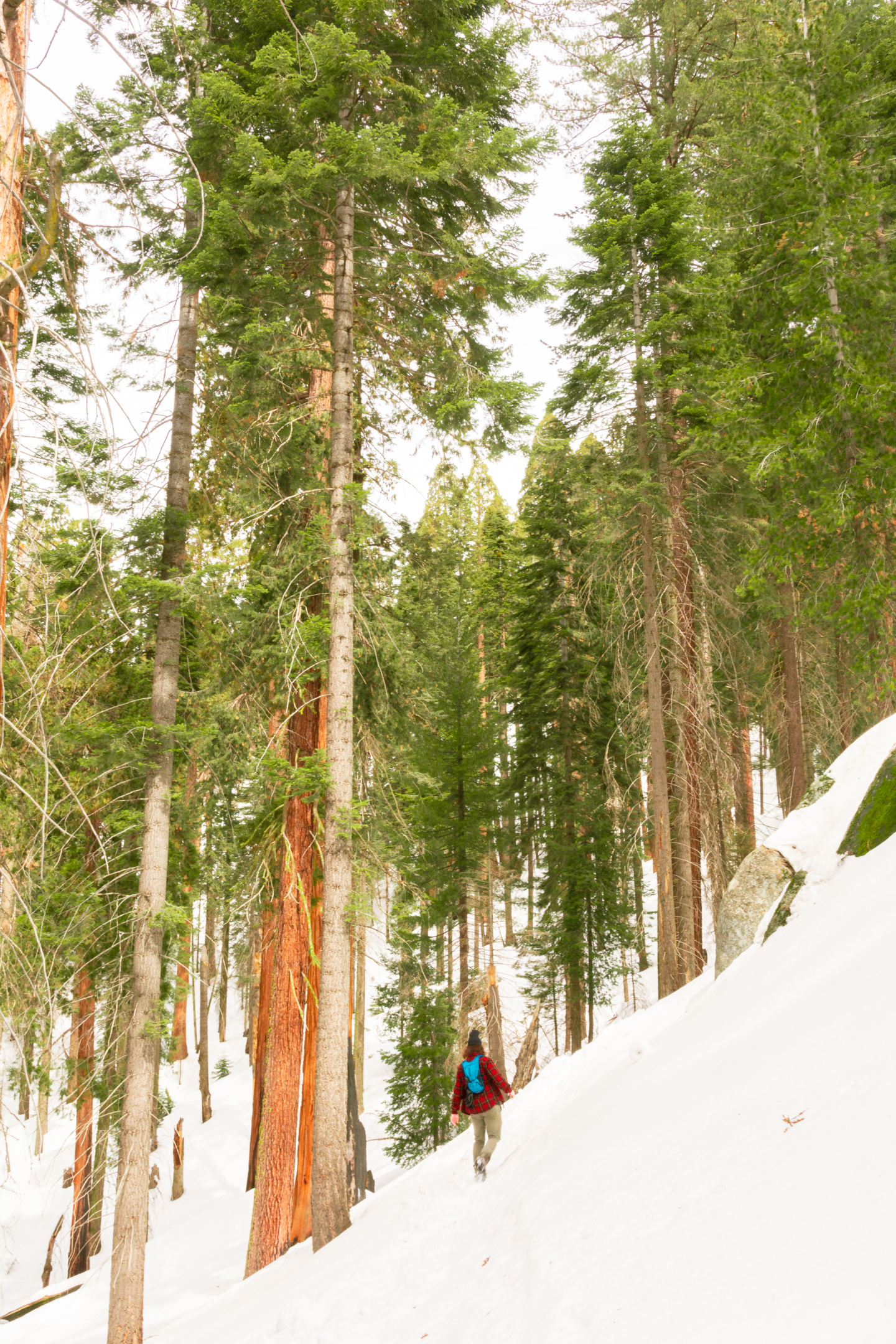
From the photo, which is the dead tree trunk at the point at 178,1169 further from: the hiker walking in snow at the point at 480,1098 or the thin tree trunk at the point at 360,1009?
the hiker walking in snow at the point at 480,1098

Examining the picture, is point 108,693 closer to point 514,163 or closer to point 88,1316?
point 514,163

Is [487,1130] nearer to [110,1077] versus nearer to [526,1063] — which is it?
[110,1077]

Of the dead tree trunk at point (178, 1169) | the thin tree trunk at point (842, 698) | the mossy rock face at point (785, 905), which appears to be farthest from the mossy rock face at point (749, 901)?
the dead tree trunk at point (178, 1169)

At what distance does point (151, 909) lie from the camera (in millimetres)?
9250

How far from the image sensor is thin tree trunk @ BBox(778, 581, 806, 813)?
49.0ft

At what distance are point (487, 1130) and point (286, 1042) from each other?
2.81 metres

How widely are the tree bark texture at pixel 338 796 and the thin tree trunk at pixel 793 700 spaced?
9188 mm

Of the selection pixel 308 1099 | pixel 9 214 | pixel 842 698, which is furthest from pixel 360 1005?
pixel 9 214

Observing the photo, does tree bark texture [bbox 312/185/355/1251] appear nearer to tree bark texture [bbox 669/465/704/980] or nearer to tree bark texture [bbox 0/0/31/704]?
tree bark texture [bbox 0/0/31/704]

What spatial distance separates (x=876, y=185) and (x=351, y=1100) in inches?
614

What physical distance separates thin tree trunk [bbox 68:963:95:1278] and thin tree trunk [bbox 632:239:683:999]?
8412 millimetres

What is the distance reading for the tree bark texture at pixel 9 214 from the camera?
2.52 m

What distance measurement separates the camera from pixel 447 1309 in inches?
218

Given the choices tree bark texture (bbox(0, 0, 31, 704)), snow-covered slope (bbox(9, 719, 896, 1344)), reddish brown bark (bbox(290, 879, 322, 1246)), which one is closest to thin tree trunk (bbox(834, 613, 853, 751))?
snow-covered slope (bbox(9, 719, 896, 1344))
